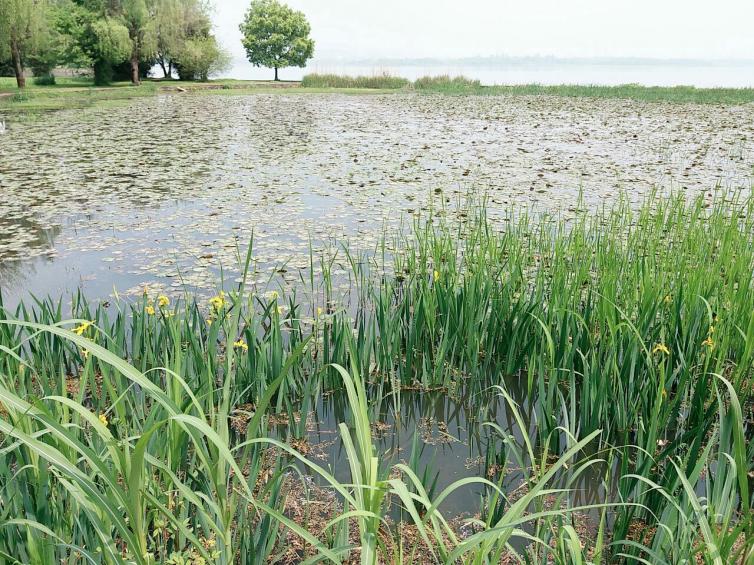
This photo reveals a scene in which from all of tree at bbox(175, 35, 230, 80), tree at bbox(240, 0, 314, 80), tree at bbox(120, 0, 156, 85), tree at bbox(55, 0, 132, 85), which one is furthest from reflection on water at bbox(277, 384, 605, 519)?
tree at bbox(240, 0, 314, 80)

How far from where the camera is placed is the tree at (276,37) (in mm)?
45781

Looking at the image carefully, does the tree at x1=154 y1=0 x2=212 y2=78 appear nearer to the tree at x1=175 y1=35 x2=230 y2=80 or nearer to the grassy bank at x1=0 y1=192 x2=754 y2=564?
the tree at x1=175 y1=35 x2=230 y2=80

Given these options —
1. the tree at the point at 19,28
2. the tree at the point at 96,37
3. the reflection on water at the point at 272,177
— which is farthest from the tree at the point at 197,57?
the reflection on water at the point at 272,177

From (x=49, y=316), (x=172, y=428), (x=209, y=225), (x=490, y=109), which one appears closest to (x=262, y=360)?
(x=172, y=428)

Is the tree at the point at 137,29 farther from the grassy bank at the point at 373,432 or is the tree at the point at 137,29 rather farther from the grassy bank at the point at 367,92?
the grassy bank at the point at 373,432

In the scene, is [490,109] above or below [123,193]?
above

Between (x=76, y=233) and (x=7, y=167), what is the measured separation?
12.1 feet

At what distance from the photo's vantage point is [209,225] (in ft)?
18.6

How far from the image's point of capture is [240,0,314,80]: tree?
45.8m

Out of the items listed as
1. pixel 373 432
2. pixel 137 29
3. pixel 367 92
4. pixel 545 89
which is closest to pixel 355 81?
pixel 367 92

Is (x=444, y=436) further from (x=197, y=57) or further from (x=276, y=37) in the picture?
(x=276, y=37)

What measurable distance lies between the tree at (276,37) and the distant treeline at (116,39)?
12375 mm

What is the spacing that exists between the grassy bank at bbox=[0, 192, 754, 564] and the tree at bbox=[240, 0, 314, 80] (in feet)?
151

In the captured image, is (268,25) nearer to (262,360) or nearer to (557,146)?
(557,146)
